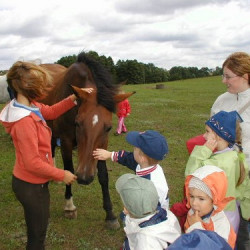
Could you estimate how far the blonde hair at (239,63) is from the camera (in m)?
2.83

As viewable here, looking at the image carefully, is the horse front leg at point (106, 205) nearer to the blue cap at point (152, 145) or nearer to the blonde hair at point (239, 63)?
the blue cap at point (152, 145)

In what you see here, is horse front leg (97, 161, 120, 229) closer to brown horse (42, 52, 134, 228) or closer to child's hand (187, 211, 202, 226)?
brown horse (42, 52, 134, 228)

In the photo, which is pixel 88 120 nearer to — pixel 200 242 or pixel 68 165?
pixel 68 165

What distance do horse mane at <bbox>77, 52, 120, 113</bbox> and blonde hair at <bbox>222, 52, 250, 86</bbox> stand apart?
1.25 meters

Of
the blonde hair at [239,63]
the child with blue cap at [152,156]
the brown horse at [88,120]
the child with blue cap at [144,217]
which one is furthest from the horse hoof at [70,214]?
the blonde hair at [239,63]

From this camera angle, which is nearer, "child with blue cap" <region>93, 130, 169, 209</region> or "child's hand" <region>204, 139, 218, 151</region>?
"child with blue cap" <region>93, 130, 169, 209</region>

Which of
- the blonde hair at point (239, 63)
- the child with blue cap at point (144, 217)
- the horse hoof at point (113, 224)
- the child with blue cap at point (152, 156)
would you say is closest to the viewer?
the child with blue cap at point (144, 217)

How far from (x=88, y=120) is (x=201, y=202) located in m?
1.55

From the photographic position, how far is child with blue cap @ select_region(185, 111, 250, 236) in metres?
2.43

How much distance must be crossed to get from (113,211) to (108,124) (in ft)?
5.52

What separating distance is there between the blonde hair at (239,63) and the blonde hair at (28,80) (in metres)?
1.67

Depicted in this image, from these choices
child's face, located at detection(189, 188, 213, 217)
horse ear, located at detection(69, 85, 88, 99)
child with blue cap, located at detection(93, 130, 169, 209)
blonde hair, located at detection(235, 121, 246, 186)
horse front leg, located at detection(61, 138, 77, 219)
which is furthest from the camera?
horse front leg, located at detection(61, 138, 77, 219)

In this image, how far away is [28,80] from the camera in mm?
2457

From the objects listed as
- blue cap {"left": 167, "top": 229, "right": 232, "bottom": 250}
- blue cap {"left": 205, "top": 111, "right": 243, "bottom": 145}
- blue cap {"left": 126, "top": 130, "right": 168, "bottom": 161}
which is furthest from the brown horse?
blue cap {"left": 167, "top": 229, "right": 232, "bottom": 250}
